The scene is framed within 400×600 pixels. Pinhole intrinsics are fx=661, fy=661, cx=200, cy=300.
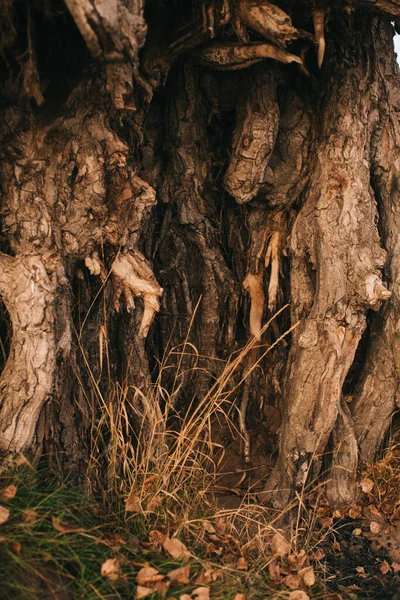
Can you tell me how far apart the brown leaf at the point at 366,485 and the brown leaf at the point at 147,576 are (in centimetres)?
154

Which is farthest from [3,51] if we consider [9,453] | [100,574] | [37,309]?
[100,574]

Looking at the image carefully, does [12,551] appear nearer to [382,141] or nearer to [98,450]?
[98,450]

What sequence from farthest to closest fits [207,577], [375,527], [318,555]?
1. [375,527]
2. [318,555]
3. [207,577]

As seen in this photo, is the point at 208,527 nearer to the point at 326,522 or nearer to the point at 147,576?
the point at 147,576

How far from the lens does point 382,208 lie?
12.9 ft

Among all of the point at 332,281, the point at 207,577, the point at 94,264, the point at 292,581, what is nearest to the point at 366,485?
the point at 292,581

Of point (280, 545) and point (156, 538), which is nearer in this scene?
point (156, 538)

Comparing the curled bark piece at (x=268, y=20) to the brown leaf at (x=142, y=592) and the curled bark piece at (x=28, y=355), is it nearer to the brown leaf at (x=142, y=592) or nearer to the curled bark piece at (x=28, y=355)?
the curled bark piece at (x=28, y=355)

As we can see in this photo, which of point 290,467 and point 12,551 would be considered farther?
point 290,467

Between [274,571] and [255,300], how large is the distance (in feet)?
5.46

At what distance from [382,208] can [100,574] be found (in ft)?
8.44

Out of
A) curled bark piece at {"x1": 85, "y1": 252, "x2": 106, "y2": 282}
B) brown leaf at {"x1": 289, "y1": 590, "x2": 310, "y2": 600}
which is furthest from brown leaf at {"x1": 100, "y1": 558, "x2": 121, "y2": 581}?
curled bark piece at {"x1": 85, "y1": 252, "x2": 106, "y2": 282}

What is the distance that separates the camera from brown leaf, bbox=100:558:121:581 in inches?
101

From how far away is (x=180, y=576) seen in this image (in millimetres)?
2729
